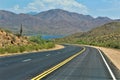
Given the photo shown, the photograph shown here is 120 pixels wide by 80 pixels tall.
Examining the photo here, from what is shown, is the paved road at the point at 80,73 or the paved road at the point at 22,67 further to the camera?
the paved road at the point at 80,73

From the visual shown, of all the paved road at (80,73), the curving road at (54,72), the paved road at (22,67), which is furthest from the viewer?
the paved road at (80,73)

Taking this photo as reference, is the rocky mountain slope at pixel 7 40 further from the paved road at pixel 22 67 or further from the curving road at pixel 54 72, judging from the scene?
the curving road at pixel 54 72

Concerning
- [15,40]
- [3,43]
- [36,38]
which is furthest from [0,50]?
[36,38]

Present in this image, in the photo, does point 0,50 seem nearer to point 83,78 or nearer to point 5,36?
point 5,36

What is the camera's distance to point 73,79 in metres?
16.3

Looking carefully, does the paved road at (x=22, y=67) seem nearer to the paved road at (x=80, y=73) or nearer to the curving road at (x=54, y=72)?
the curving road at (x=54, y=72)

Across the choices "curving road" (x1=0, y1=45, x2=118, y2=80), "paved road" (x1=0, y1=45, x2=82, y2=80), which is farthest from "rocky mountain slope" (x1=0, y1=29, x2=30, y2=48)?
"curving road" (x1=0, y1=45, x2=118, y2=80)

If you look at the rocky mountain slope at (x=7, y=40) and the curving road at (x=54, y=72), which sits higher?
the rocky mountain slope at (x=7, y=40)

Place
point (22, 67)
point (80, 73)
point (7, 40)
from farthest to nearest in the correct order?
point (7, 40) → point (22, 67) → point (80, 73)

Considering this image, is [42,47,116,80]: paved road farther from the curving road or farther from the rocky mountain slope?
the rocky mountain slope

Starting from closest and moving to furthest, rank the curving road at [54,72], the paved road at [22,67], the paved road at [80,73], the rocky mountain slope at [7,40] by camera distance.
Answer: the paved road at [22,67]
the curving road at [54,72]
the paved road at [80,73]
the rocky mountain slope at [7,40]

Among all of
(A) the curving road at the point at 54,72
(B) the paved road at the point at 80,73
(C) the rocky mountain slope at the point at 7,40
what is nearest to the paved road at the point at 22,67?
(A) the curving road at the point at 54,72

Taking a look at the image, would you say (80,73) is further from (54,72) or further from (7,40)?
(7,40)

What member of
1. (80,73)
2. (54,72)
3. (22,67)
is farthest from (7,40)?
(80,73)
